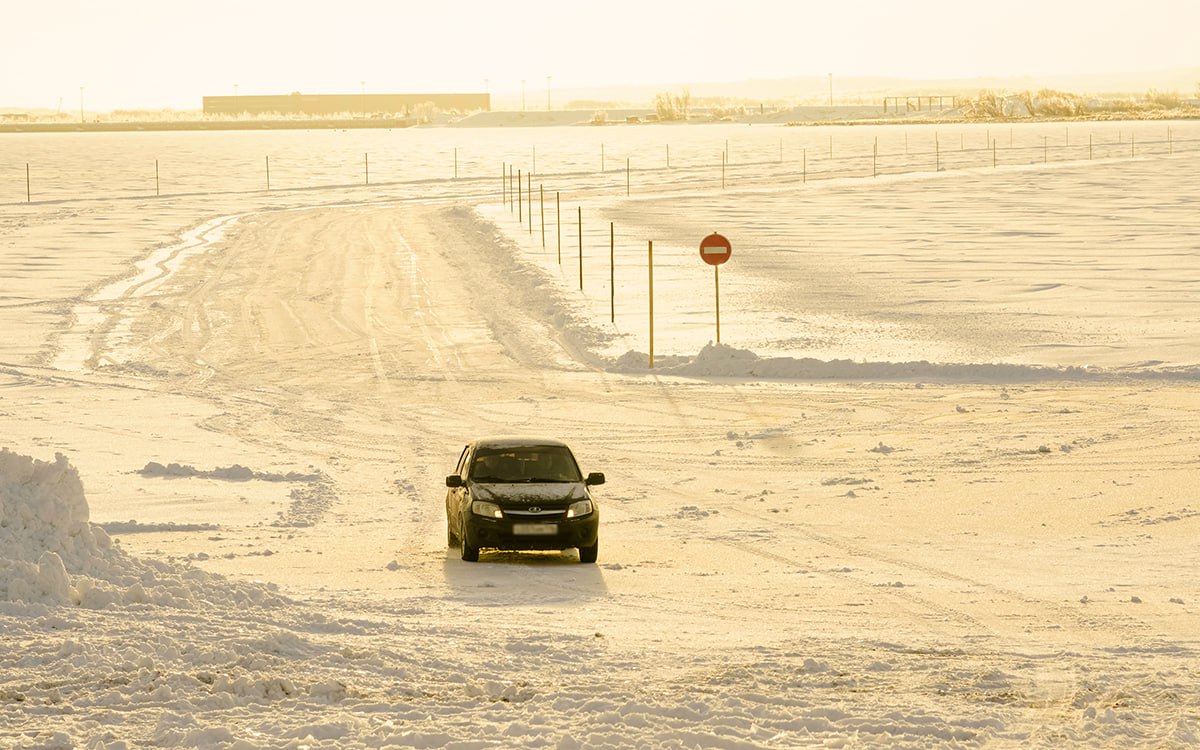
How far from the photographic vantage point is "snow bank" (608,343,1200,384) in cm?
2712

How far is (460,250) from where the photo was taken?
49.4 m

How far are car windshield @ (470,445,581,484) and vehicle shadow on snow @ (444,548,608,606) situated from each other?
83 centimetres

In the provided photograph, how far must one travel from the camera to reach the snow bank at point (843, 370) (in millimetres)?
27125

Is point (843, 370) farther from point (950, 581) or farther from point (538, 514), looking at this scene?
point (950, 581)

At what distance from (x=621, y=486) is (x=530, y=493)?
158 inches

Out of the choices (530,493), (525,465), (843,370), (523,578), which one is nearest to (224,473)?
(525,465)

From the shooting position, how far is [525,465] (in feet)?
54.1

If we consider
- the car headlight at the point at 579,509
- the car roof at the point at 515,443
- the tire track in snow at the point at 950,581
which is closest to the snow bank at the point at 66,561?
the car headlight at the point at 579,509

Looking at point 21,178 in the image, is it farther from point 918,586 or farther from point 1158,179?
point 918,586

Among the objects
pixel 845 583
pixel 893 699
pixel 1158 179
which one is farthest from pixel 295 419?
pixel 1158 179

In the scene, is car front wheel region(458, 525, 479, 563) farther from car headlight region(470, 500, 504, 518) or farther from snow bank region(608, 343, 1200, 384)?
snow bank region(608, 343, 1200, 384)

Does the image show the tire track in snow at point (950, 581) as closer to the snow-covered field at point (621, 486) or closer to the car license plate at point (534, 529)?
the snow-covered field at point (621, 486)

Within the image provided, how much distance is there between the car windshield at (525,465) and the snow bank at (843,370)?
12.1 metres

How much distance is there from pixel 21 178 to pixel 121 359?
58.7m
